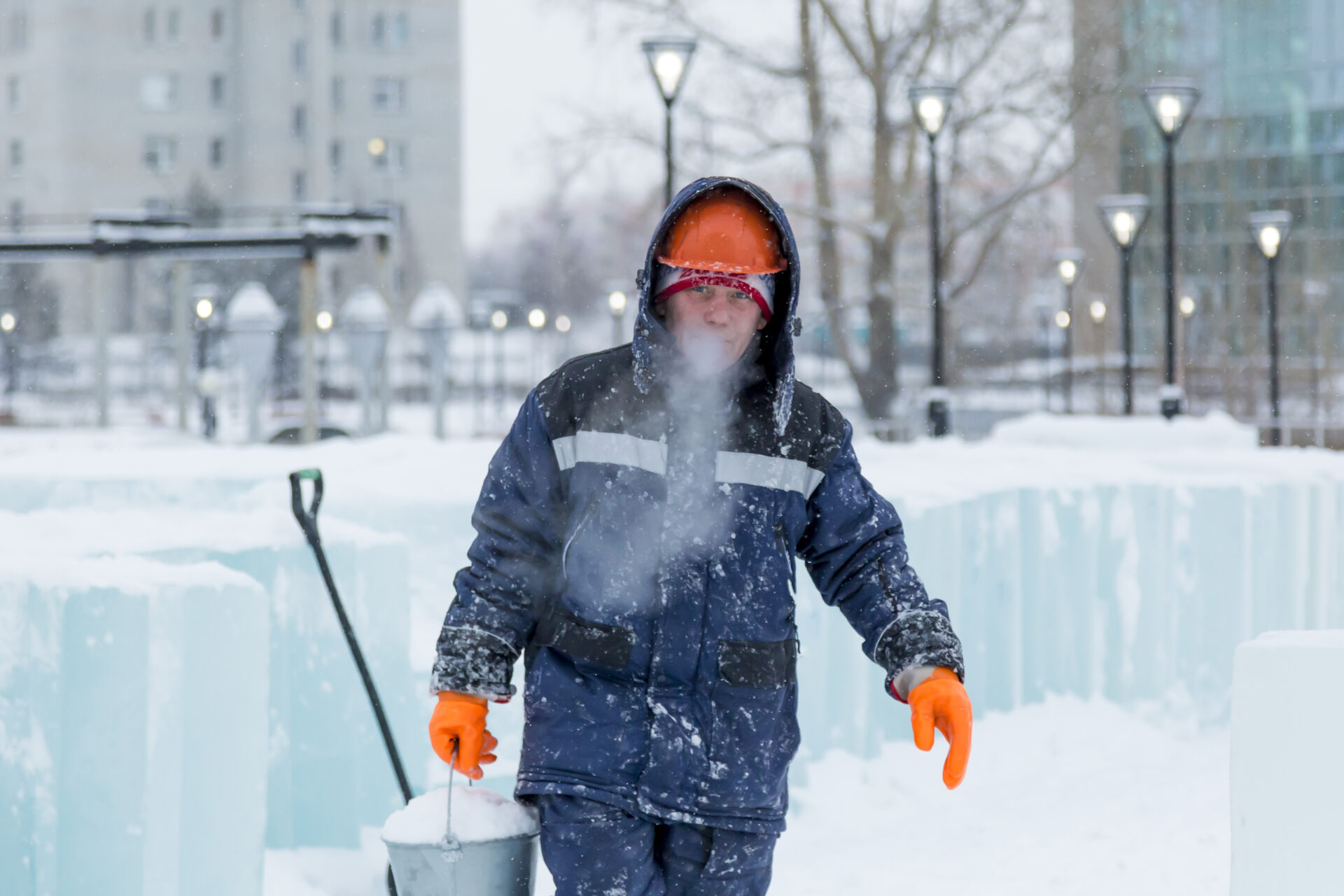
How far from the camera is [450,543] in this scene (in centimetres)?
563

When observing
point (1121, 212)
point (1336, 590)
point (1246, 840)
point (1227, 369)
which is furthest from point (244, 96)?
point (1246, 840)

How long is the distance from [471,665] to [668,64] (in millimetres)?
10919

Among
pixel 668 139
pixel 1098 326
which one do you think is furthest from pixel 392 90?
pixel 668 139

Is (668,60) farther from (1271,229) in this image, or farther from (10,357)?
(10,357)

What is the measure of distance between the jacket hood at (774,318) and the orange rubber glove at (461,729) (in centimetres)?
63

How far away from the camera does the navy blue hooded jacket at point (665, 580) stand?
2682 millimetres

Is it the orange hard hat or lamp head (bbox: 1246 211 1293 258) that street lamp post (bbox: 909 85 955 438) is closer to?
lamp head (bbox: 1246 211 1293 258)

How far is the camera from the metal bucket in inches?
103

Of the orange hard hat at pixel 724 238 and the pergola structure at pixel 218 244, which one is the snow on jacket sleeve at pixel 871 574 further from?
the pergola structure at pixel 218 244

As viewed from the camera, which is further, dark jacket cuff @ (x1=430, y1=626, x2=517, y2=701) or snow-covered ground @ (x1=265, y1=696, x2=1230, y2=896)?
snow-covered ground @ (x1=265, y1=696, x2=1230, y2=896)

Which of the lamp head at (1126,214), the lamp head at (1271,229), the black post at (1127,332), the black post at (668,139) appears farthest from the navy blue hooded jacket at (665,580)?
the lamp head at (1271,229)

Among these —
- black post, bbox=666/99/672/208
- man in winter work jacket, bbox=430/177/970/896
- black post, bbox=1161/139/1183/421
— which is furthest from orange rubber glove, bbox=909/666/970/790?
black post, bbox=1161/139/1183/421

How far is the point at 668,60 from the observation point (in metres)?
13.0

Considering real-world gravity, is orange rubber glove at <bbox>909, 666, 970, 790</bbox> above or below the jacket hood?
below
